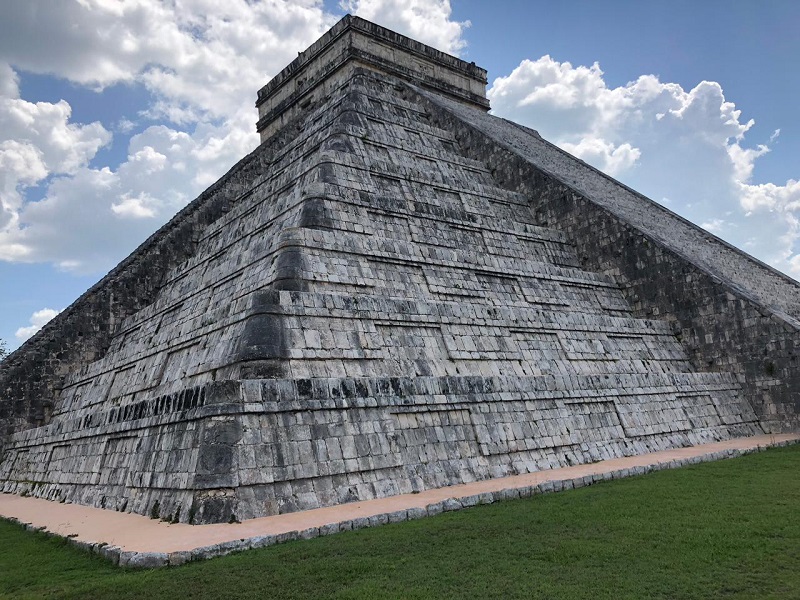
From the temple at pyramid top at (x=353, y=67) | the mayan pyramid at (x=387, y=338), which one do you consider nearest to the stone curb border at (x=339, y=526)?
the mayan pyramid at (x=387, y=338)

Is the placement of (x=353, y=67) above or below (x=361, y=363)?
above

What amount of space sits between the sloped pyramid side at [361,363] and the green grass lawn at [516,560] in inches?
64.9

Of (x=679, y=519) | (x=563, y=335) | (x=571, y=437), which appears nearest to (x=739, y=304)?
(x=563, y=335)

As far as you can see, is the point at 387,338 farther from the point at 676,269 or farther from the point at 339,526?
the point at 676,269

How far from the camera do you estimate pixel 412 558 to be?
5.57 meters

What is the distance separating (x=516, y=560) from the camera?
5.42 meters

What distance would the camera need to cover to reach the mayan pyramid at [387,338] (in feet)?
27.8

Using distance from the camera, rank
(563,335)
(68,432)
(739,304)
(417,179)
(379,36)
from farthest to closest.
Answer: (379,36) → (417,179) → (739,304) → (563,335) → (68,432)

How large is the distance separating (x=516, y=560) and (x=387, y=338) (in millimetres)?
5637

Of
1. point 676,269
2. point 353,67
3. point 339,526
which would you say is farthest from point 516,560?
point 353,67

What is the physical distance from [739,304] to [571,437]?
645cm

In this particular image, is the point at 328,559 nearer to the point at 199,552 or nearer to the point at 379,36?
the point at 199,552

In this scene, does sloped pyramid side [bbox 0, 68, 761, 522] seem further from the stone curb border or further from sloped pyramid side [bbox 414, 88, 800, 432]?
the stone curb border

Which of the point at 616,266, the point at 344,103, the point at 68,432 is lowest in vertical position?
the point at 68,432
